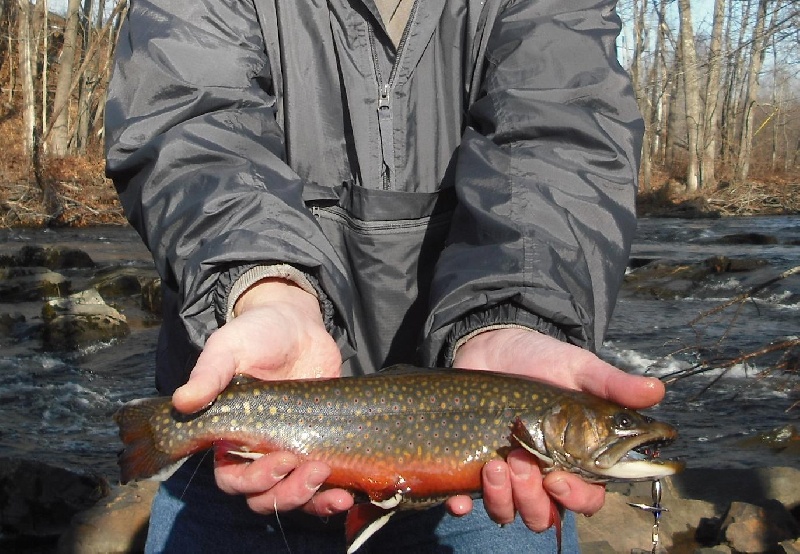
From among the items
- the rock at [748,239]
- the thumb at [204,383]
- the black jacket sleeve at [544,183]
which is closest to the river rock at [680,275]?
the rock at [748,239]

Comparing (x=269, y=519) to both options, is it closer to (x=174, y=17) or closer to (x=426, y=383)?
(x=426, y=383)

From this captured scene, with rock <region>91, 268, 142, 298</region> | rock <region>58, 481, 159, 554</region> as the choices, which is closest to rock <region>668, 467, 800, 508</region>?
rock <region>58, 481, 159, 554</region>

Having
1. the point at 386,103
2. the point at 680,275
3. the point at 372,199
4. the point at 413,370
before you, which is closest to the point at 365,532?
the point at 413,370

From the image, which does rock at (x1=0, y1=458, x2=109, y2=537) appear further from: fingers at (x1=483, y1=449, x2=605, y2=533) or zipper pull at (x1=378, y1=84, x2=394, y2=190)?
fingers at (x1=483, y1=449, x2=605, y2=533)

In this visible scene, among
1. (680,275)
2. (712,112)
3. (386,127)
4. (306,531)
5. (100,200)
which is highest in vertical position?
(386,127)

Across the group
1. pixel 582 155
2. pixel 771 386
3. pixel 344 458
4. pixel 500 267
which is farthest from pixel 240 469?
pixel 771 386

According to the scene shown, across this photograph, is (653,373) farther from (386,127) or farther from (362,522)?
(362,522)

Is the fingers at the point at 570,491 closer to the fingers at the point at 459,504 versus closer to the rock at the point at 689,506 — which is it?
the fingers at the point at 459,504
